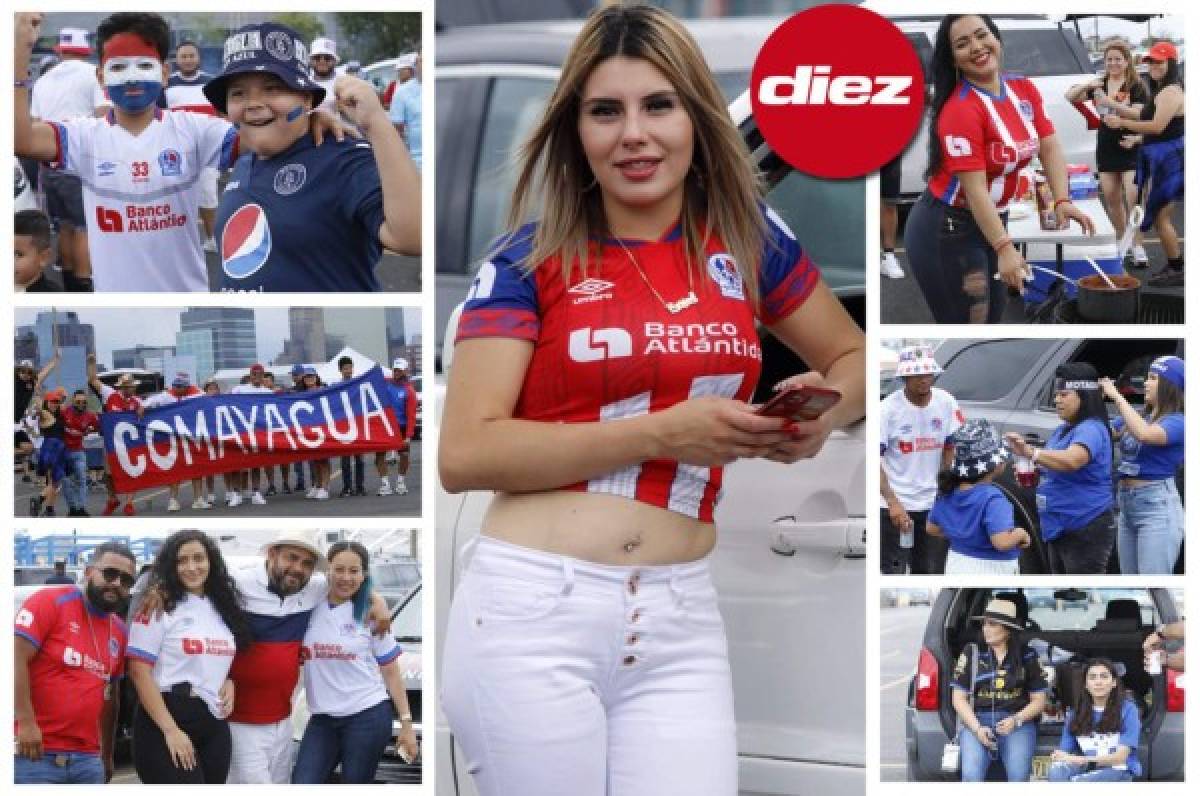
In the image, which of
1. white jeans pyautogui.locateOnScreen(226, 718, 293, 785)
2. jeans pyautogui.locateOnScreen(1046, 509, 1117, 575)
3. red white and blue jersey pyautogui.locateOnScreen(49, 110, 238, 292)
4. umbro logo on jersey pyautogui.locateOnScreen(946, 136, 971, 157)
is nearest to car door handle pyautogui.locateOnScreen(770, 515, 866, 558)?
jeans pyautogui.locateOnScreen(1046, 509, 1117, 575)

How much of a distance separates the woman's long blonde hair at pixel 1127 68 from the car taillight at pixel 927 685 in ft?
4.14

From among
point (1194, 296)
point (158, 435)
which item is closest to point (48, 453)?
point (158, 435)

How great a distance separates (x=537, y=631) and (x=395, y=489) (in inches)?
45.0

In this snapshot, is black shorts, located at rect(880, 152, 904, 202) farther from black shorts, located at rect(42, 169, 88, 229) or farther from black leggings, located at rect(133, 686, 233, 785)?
black leggings, located at rect(133, 686, 233, 785)

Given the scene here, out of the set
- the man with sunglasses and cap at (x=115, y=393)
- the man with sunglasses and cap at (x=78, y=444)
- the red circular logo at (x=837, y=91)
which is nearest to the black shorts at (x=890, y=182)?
the red circular logo at (x=837, y=91)

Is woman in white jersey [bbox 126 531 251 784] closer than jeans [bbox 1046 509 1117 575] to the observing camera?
No

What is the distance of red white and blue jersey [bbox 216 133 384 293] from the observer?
3398mm

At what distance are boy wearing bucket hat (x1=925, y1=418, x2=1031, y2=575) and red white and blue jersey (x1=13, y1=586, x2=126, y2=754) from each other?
72.7 inches

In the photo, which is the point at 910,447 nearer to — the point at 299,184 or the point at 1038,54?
the point at 1038,54

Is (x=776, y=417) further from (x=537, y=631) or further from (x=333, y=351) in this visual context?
(x=333, y=351)

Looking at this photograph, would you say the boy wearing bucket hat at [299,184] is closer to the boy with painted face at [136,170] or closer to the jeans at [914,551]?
the boy with painted face at [136,170]

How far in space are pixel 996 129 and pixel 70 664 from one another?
7.68 ft

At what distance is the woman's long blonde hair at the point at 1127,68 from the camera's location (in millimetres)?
3361

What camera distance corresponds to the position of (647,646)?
2441 mm
